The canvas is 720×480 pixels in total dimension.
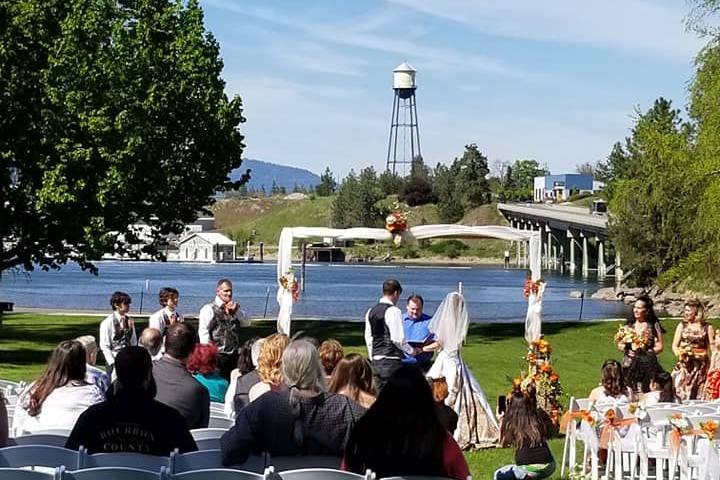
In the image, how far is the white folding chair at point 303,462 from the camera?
6453 millimetres

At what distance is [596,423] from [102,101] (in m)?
19.2

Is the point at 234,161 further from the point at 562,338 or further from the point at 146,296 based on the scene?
the point at 146,296

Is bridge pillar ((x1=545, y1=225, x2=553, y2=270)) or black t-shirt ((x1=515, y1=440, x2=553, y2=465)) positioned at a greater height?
bridge pillar ((x1=545, y1=225, x2=553, y2=270))

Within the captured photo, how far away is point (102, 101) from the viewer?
89.1 feet

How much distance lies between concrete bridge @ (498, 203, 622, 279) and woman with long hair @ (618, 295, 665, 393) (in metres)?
72.5

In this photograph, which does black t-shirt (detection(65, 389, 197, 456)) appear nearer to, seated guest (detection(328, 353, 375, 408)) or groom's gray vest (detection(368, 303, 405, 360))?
seated guest (detection(328, 353, 375, 408))

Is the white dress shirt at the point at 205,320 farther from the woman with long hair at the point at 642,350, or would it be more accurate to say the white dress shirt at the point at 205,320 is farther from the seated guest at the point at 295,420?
the seated guest at the point at 295,420

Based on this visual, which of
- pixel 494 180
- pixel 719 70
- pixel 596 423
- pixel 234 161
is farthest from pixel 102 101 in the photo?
pixel 494 180

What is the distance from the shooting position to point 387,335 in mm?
12977

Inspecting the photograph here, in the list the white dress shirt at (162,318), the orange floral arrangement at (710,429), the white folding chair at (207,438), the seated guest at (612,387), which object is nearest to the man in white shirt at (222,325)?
the white dress shirt at (162,318)

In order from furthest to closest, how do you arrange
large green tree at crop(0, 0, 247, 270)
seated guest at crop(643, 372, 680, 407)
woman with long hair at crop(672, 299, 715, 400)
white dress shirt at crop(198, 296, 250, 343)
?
large green tree at crop(0, 0, 247, 270)
woman with long hair at crop(672, 299, 715, 400)
white dress shirt at crop(198, 296, 250, 343)
seated guest at crop(643, 372, 680, 407)

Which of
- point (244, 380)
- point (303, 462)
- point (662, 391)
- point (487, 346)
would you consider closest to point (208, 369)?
point (244, 380)

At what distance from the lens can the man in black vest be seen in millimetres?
12797

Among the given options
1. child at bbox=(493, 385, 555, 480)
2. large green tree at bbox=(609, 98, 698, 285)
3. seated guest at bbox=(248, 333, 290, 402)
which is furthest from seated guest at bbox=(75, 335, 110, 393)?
large green tree at bbox=(609, 98, 698, 285)
